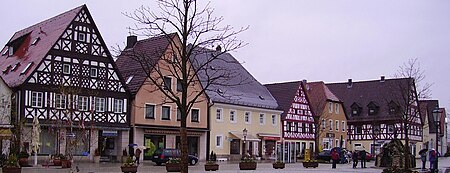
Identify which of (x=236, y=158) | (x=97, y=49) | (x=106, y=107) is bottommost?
(x=236, y=158)

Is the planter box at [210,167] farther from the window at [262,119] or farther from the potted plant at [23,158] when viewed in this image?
the window at [262,119]

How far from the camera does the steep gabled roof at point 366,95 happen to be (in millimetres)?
86500

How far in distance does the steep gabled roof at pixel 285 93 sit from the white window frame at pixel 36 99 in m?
31.4

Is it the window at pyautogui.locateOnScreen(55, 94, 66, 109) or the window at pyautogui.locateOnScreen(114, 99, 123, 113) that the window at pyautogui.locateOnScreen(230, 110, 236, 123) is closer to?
the window at pyautogui.locateOnScreen(114, 99, 123, 113)

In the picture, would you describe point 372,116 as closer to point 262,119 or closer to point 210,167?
point 262,119

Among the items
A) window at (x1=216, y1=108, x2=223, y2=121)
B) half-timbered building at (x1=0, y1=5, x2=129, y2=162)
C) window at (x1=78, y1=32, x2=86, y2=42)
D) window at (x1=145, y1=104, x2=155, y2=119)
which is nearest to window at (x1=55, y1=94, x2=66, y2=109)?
half-timbered building at (x1=0, y1=5, x2=129, y2=162)

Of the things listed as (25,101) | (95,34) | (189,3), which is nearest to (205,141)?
(95,34)

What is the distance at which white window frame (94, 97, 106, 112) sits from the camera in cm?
5238

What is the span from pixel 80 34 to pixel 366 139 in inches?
1915

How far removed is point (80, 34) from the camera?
51.4 m

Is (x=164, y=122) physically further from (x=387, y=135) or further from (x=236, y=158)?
(x=387, y=135)

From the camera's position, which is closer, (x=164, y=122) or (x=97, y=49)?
(x=97, y=49)

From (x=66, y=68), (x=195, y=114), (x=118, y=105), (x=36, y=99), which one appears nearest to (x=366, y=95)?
(x=195, y=114)

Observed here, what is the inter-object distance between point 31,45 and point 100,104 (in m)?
7.61
